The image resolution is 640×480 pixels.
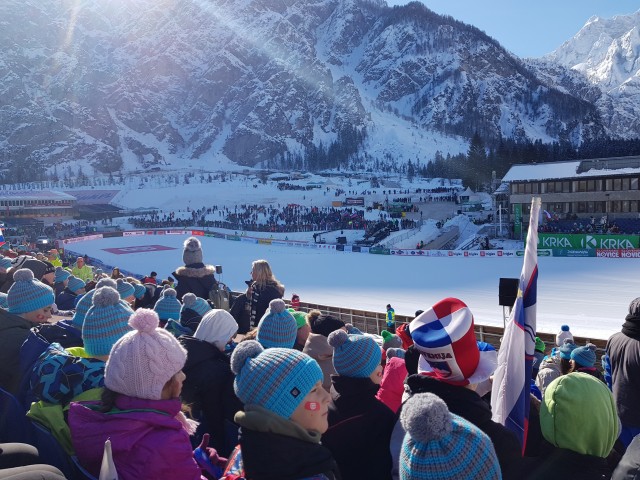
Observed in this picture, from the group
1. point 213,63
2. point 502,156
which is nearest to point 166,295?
point 502,156

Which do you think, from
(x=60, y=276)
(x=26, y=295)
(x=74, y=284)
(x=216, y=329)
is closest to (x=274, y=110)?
(x=60, y=276)

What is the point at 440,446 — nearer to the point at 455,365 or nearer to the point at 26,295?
the point at 455,365

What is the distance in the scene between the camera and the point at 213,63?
7844 inches

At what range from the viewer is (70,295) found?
776cm

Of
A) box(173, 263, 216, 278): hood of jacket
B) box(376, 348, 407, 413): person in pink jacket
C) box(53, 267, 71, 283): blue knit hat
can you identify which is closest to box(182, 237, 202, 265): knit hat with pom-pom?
box(173, 263, 216, 278): hood of jacket

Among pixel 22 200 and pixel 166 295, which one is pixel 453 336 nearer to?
pixel 166 295

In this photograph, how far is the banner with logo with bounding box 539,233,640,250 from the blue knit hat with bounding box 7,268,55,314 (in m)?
30.3

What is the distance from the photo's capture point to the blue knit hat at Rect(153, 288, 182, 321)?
5.65m

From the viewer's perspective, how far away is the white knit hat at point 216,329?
140 inches

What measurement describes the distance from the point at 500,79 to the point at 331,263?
6885 inches

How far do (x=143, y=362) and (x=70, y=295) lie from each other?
6203 mm

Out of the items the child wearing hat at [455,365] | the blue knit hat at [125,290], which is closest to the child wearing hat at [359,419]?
the child wearing hat at [455,365]

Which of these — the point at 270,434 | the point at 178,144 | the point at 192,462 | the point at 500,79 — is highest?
the point at 500,79

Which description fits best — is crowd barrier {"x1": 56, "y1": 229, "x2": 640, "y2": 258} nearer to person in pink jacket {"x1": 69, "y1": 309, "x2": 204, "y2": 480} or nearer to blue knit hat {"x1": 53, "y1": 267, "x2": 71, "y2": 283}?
blue knit hat {"x1": 53, "y1": 267, "x2": 71, "y2": 283}
